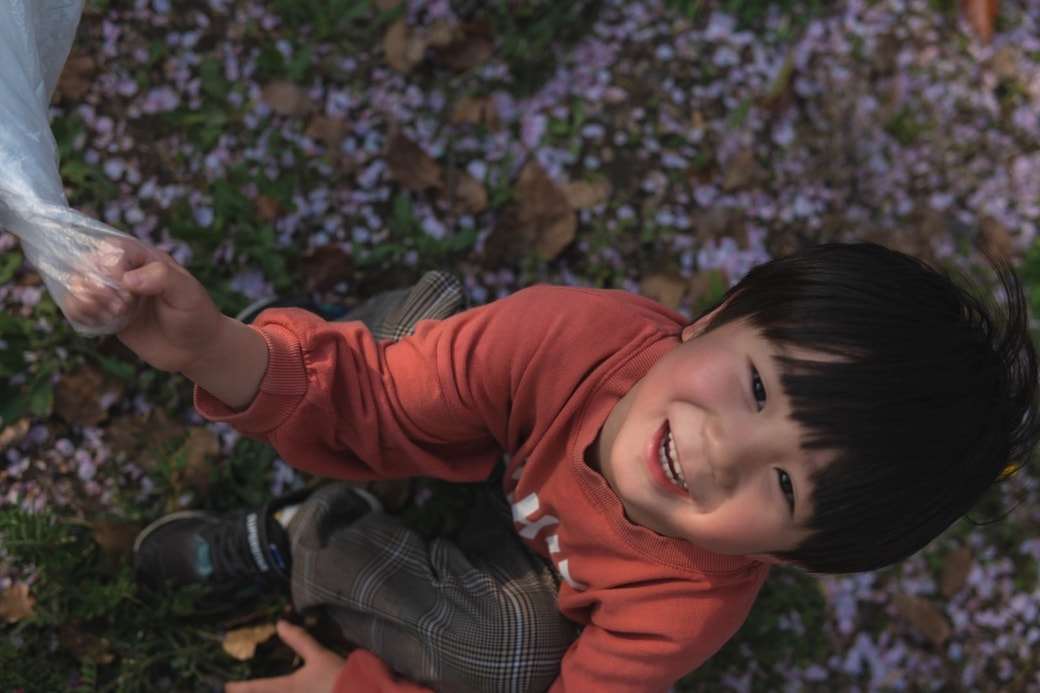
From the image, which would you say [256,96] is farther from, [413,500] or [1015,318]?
[1015,318]

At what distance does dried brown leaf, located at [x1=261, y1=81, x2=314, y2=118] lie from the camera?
89.7 inches

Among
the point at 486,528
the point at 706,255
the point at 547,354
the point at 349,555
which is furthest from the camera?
the point at 706,255

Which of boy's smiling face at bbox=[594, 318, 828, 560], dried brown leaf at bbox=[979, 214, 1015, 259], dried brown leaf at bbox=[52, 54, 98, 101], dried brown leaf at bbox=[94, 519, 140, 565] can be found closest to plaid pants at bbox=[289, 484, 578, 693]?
dried brown leaf at bbox=[94, 519, 140, 565]

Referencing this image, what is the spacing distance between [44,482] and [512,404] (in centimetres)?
122

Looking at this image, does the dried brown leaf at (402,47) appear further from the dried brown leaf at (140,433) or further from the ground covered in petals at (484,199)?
the dried brown leaf at (140,433)

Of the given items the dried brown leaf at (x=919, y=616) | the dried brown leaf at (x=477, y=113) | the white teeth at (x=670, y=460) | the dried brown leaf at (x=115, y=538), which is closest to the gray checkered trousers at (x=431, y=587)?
the dried brown leaf at (x=115, y=538)

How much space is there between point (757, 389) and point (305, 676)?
4.16 ft

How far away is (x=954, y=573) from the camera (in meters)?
2.41

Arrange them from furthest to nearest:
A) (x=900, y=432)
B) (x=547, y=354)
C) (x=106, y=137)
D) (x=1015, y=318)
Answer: (x=106, y=137)
(x=547, y=354)
(x=1015, y=318)
(x=900, y=432)

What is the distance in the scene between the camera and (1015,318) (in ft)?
4.23

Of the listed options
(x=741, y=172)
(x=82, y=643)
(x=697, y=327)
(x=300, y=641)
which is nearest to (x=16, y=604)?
(x=82, y=643)

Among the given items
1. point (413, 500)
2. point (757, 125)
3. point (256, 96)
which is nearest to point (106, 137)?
point (256, 96)

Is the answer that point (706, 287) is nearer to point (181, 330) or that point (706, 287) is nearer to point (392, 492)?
point (392, 492)

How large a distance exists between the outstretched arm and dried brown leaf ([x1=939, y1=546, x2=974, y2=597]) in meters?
2.10
